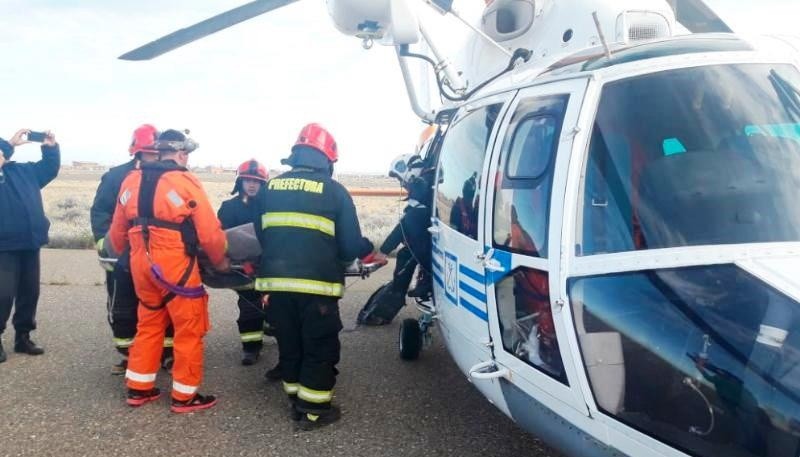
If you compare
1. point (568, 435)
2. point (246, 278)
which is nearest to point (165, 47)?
point (246, 278)

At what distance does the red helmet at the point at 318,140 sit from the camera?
4090 millimetres

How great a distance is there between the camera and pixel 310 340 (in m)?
3.94

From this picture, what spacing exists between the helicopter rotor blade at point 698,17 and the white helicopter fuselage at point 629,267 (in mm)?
3260

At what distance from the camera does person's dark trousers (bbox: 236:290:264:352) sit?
522 cm

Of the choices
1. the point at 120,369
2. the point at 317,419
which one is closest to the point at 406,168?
the point at 317,419

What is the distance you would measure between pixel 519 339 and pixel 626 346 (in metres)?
0.60

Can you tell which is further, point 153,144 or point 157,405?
point 153,144

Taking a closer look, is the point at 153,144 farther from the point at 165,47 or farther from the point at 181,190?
the point at 165,47

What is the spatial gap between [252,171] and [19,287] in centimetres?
235

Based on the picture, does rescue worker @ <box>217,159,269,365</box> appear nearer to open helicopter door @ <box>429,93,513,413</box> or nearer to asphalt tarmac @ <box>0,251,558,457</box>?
asphalt tarmac @ <box>0,251,558,457</box>

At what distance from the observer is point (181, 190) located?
13.4 ft

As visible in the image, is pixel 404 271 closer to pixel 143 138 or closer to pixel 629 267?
pixel 143 138

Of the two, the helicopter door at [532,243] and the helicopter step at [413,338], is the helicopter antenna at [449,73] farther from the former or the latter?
the helicopter door at [532,243]

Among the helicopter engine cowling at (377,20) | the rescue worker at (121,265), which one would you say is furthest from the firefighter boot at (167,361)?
the helicopter engine cowling at (377,20)
